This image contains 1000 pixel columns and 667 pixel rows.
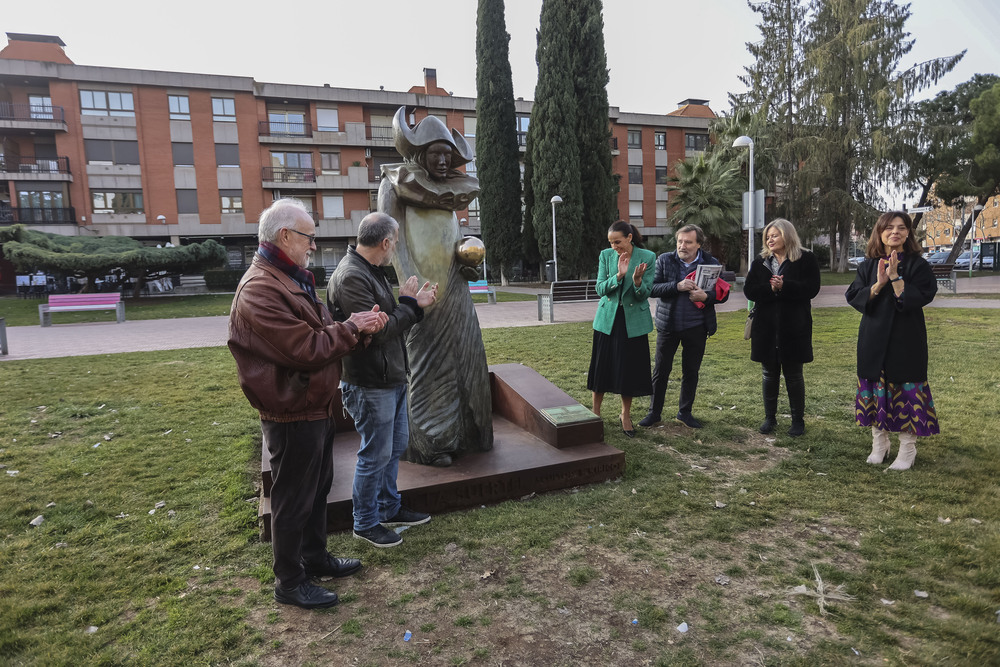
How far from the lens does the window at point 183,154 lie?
30.1 metres

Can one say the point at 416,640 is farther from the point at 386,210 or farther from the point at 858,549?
the point at 386,210

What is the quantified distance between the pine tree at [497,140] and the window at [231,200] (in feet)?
44.8

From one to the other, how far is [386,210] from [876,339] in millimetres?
3424

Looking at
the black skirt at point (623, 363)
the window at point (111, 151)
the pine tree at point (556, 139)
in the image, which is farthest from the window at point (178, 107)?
the black skirt at point (623, 363)

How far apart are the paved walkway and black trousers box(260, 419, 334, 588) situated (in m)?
9.54

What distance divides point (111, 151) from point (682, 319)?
33649mm

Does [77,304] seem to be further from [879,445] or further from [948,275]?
[948,275]

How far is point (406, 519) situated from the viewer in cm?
330

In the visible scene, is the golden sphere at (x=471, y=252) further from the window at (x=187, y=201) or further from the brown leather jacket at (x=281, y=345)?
the window at (x=187, y=201)

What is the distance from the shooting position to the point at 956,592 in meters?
2.55

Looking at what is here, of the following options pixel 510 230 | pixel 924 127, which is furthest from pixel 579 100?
pixel 924 127

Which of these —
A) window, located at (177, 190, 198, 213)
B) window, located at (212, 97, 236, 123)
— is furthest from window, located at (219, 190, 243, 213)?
window, located at (212, 97, 236, 123)

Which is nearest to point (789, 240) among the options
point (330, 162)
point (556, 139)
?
point (556, 139)

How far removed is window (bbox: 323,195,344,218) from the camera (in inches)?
1298
